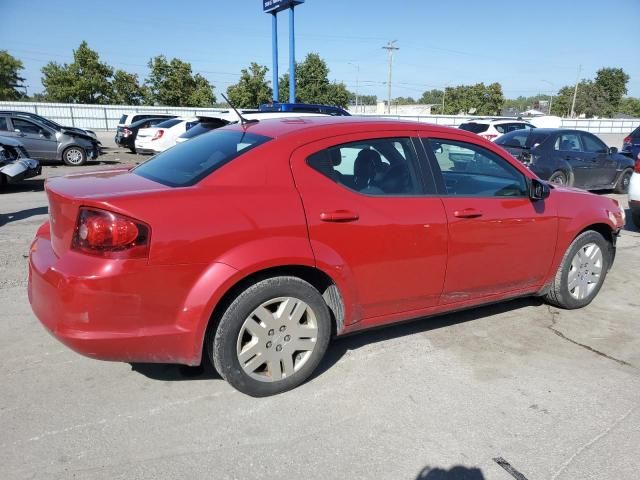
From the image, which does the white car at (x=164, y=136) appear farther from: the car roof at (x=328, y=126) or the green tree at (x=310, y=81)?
the green tree at (x=310, y=81)

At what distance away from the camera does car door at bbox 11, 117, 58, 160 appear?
14.6 m

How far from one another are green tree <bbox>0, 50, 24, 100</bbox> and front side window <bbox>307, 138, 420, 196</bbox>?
2691 inches

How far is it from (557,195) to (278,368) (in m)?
2.72

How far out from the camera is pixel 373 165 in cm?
335

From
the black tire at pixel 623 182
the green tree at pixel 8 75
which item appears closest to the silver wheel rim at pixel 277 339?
the black tire at pixel 623 182

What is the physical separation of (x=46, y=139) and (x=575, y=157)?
14120 millimetres

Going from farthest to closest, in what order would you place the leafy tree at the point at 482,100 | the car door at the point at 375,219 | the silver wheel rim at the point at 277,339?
the leafy tree at the point at 482,100 < the car door at the point at 375,219 < the silver wheel rim at the point at 277,339

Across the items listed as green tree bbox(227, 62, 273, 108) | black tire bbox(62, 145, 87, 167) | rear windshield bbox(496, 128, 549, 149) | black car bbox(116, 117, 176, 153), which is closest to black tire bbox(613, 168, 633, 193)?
rear windshield bbox(496, 128, 549, 149)

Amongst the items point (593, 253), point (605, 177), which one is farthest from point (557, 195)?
point (605, 177)

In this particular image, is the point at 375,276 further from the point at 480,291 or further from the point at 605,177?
the point at 605,177

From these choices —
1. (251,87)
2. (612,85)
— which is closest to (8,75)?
(251,87)

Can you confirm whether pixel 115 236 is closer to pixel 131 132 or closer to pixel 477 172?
pixel 477 172

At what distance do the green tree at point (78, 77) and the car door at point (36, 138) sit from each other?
3393 centimetres

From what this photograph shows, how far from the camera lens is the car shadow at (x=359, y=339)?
3.30 meters
